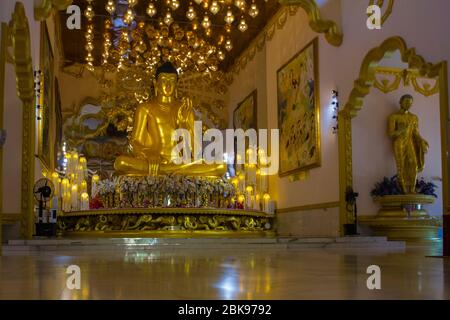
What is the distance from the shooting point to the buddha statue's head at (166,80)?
1450 centimetres

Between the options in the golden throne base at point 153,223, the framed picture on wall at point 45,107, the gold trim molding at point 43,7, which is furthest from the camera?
the framed picture on wall at point 45,107

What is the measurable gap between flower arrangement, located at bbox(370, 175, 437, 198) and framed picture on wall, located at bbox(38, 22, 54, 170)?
626cm

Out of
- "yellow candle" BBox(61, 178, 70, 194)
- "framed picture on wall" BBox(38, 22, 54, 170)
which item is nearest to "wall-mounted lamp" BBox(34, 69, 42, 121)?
"framed picture on wall" BBox(38, 22, 54, 170)

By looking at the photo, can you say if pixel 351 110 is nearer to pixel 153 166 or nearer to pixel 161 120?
pixel 153 166

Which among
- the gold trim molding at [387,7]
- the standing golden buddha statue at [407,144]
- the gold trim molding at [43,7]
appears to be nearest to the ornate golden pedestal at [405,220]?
the standing golden buddha statue at [407,144]

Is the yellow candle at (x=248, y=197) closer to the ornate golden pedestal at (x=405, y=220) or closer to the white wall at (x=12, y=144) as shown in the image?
the ornate golden pedestal at (x=405, y=220)

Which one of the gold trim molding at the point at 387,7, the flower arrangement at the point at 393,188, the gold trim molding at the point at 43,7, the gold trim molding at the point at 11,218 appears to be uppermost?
the gold trim molding at the point at 43,7

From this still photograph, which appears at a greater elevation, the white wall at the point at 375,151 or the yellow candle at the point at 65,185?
the white wall at the point at 375,151

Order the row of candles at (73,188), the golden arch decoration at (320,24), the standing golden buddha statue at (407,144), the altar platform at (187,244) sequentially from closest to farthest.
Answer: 1. the altar platform at (187,244)
2. the standing golden buddha statue at (407,144)
3. the golden arch decoration at (320,24)
4. the row of candles at (73,188)

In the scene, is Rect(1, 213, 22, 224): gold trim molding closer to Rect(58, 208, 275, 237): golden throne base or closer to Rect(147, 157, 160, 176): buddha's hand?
Rect(58, 208, 275, 237): golden throne base

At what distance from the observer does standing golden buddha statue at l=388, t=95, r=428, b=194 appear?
10914 mm

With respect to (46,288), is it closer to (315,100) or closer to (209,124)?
(315,100)

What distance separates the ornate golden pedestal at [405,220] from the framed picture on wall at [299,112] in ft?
5.63

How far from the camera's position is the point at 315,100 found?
12109 millimetres
